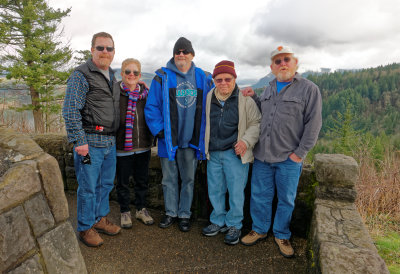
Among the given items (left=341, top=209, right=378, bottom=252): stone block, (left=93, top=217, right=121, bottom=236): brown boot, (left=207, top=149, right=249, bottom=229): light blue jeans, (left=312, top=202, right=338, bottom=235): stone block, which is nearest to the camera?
(left=341, top=209, right=378, bottom=252): stone block

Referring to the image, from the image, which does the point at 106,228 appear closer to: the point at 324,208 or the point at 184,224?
the point at 184,224

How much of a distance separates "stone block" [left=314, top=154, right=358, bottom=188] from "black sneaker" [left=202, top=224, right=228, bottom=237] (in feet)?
3.95

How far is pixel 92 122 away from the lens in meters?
2.42

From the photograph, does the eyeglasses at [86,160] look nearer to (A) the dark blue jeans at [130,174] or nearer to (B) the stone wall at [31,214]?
(A) the dark blue jeans at [130,174]

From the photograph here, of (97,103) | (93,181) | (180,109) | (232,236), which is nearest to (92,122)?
(97,103)

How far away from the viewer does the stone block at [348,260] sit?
1621 mm

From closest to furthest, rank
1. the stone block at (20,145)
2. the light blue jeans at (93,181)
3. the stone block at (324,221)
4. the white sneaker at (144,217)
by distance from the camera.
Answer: the stone block at (20,145), the stone block at (324,221), the light blue jeans at (93,181), the white sneaker at (144,217)

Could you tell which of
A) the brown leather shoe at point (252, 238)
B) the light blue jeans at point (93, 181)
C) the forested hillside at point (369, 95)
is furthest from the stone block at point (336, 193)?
the forested hillside at point (369, 95)

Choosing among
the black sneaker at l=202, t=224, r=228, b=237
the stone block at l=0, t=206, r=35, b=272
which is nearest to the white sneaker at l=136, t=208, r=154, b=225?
the black sneaker at l=202, t=224, r=228, b=237

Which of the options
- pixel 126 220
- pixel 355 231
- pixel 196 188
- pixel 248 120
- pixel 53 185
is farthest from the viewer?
pixel 196 188

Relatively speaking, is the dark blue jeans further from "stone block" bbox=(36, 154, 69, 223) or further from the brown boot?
"stone block" bbox=(36, 154, 69, 223)

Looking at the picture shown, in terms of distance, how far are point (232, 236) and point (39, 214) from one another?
1.89 metres

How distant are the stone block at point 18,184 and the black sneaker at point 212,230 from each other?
1.87m

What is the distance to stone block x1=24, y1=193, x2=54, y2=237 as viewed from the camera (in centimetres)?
148
